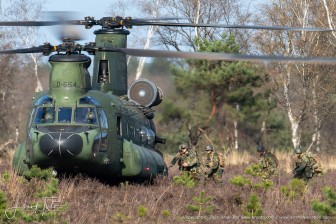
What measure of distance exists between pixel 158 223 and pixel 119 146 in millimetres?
5807

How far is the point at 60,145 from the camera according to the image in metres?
17.5

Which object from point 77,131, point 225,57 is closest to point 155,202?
point 77,131

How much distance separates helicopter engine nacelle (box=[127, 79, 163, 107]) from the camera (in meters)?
23.1

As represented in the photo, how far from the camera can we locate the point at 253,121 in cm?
3975

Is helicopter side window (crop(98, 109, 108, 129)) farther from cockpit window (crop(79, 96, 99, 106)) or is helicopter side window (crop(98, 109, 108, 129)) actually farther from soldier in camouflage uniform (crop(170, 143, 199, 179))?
soldier in camouflage uniform (crop(170, 143, 199, 179))

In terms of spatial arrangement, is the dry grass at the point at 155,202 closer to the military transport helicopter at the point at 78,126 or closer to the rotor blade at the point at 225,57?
the military transport helicopter at the point at 78,126

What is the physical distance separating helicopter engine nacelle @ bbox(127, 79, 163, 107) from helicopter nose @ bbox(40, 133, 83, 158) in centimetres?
554

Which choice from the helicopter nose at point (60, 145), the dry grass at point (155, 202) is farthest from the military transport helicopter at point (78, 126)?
the dry grass at point (155, 202)

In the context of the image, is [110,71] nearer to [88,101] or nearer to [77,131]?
[88,101]

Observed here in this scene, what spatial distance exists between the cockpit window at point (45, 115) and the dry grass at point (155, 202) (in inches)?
45.2

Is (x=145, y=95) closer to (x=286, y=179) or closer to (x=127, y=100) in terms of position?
(x=127, y=100)

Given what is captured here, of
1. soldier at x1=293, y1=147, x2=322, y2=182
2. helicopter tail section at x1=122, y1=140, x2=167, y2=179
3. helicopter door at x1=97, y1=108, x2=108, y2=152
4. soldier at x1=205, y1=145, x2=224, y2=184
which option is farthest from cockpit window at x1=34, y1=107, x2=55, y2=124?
soldier at x1=293, y1=147, x2=322, y2=182

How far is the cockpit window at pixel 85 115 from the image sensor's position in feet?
59.9

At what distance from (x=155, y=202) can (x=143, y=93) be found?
23.1ft
